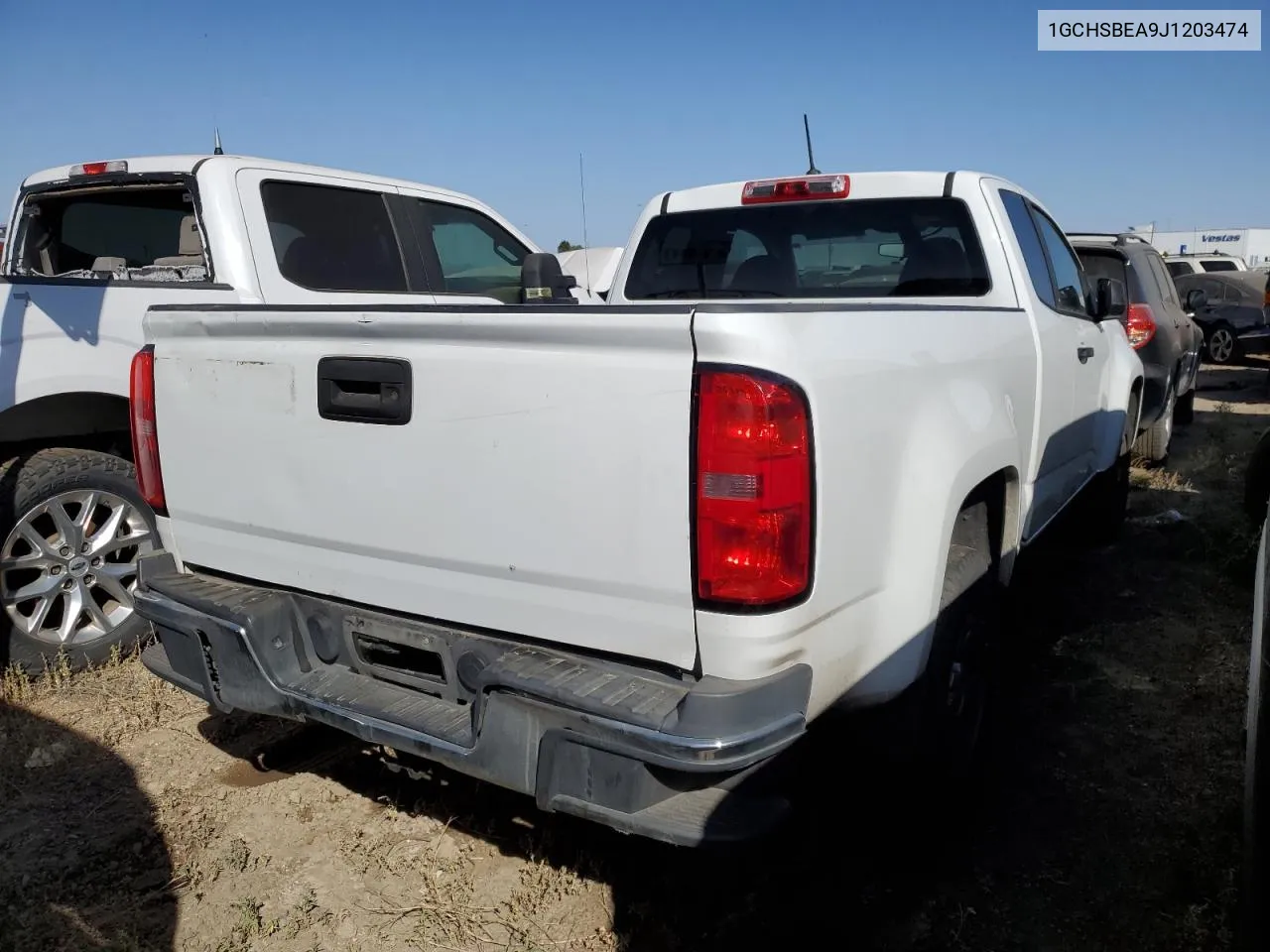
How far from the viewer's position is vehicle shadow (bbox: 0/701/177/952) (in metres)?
2.65

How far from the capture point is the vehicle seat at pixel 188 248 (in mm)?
4520

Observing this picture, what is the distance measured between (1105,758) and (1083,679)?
2.27ft

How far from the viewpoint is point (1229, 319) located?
1528 cm

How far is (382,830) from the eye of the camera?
10.2 feet

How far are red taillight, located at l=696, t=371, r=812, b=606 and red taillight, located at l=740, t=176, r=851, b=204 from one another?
2299 mm

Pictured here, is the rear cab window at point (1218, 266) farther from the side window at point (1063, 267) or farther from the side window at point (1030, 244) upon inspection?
the side window at point (1030, 244)

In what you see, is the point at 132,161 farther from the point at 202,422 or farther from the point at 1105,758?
the point at 1105,758

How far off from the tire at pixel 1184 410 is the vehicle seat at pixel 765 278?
7.73 meters

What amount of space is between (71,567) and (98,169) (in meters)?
1.85

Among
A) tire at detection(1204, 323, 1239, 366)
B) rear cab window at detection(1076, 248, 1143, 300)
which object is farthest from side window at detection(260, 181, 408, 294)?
tire at detection(1204, 323, 1239, 366)

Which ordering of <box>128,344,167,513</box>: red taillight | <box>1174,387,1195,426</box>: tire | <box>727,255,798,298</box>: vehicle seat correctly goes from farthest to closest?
<box>1174,387,1195,426</box>: tire → <box>727,255,798,298</box>: vehicle seat → <box>128,344,167,513</box>: red taillight

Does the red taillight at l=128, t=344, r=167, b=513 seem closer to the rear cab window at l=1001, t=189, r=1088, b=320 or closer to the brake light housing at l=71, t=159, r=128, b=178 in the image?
the brake light housing at l=71, t=159, r=128, b=178

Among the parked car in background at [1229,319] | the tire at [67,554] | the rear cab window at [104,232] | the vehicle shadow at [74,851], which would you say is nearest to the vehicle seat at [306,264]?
the rear cab window at [104,232]

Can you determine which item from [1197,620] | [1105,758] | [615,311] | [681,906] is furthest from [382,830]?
[1197,620]
